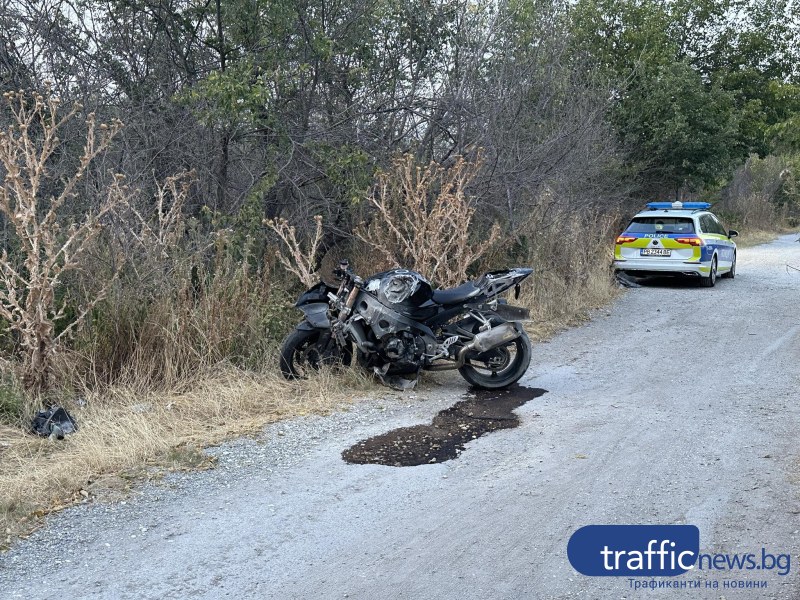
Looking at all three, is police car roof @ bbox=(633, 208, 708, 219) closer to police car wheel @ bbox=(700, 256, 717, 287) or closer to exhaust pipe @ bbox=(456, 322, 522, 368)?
police car wheel @ bbox=(700, 256, 717, 287)

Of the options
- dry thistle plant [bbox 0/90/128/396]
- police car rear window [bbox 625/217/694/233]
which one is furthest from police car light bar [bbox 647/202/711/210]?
dry thistle plant [bbox 0/90/128/396]

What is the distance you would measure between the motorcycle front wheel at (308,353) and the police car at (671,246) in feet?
32.7

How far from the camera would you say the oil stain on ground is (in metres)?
6.34

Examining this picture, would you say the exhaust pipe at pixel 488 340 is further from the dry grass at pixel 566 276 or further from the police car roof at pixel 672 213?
the police car roof at pixel 672 213

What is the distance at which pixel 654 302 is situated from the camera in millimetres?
14898

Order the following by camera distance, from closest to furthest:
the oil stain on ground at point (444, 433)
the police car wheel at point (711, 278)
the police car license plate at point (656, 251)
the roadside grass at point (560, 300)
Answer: the oil stain on ground at point (444, 433) < the roadside grass at point (560, 300) < the police car license plate at point (656, 251) < the police car wheel at point (711, 278)

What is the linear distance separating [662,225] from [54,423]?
1297cm

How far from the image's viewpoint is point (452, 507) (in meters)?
5.32

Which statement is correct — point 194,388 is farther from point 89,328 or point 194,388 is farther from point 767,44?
point 767,44

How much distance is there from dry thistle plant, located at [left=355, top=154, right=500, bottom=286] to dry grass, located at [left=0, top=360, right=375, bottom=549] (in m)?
2.64

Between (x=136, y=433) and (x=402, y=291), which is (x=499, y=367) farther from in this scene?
(x=136, y=433)

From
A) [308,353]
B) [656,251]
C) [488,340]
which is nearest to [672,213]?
[656,251]

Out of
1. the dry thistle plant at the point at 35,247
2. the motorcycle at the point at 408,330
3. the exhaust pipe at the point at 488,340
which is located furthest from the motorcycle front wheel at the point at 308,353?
the dry thistle plant at the point at 35,247

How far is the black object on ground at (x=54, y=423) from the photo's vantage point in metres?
Answer: 6.76
